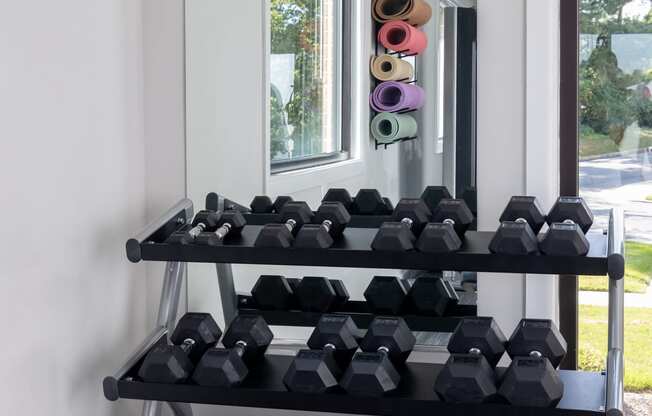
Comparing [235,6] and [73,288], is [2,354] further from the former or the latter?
[235,6]

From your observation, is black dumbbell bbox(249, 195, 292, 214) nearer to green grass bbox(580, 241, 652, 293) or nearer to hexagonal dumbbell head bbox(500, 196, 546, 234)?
hexagonal dumbbell head bbox(500, 196, 546, 234)

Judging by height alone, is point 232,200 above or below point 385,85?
below

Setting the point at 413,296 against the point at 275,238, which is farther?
the point at 413,296

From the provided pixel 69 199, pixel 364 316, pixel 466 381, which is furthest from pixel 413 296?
pixel 69 199

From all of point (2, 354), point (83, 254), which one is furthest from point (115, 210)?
point (2, 354)

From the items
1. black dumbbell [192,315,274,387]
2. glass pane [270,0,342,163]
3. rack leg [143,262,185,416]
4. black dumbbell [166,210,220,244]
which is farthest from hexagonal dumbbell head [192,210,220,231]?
glass pane [270,0,342,163]

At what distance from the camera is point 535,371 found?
1.74 meters

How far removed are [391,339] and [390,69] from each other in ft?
2.39

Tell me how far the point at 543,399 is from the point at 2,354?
3.57 feet

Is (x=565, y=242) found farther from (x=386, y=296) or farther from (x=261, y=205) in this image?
(x=261, y=205)

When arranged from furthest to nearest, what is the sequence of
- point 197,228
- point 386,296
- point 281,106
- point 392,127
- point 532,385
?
point 281,106
point 392,127
point 386,296
point 197,228
point 532,385

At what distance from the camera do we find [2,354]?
6.11ft

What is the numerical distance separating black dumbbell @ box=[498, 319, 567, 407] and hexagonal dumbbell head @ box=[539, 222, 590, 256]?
Answer: 0.19 metres

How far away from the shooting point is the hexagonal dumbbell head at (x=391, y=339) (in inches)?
75.8
